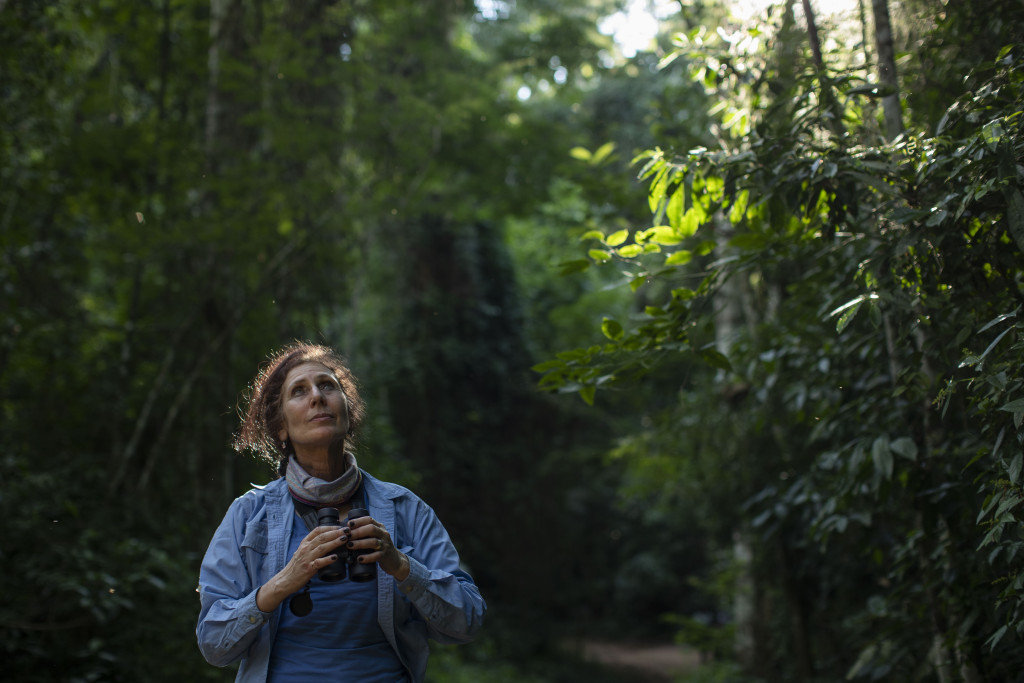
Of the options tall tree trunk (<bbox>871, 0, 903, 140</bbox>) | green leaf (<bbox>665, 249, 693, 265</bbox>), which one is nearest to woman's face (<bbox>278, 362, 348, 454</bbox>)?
green leaf (<bbox>665, 249, 693, 265</bbox>)

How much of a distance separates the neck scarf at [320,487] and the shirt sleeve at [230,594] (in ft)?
0.36

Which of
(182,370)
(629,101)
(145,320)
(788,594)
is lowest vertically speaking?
(788,594)

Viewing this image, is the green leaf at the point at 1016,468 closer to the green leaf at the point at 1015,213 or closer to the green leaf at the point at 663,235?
the green leaf at the point at 1015,213

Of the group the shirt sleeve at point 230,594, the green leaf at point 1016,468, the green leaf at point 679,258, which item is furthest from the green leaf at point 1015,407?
the shirt sleeve at point 230,594

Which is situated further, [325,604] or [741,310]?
[741,310]

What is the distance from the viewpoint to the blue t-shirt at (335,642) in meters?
1.68

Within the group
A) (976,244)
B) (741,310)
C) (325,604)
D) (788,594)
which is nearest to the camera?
(325,604)

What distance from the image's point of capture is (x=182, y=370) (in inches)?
258

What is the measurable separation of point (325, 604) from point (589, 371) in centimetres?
119

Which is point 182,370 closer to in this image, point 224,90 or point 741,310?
point 224,90

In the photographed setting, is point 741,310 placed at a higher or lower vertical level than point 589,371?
higher

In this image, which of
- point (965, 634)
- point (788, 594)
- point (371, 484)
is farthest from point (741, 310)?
point (371, 484)

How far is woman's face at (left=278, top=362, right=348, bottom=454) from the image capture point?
74.0 inches

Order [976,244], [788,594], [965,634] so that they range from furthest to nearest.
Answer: [788,594], [965,634], [976,244]
